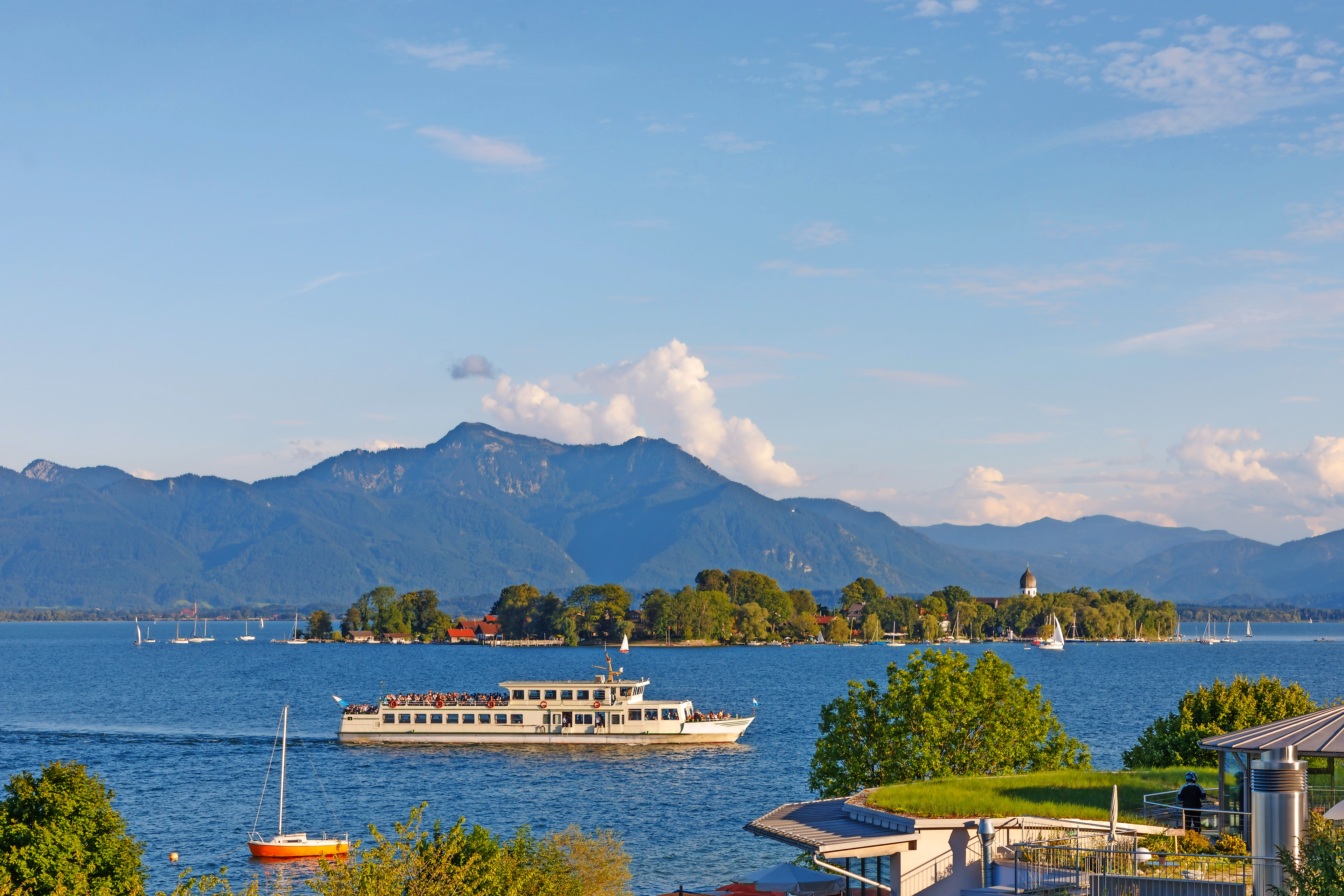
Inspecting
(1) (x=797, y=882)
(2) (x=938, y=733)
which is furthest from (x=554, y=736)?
(1) (x=797, y=882)

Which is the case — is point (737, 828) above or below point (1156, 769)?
below

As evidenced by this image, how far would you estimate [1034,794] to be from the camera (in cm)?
3438

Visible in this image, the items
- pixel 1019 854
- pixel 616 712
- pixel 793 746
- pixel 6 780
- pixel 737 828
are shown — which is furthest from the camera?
pixel 616 712

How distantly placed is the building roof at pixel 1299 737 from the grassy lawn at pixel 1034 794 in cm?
343

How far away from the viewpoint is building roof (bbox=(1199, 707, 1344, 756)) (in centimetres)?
2695

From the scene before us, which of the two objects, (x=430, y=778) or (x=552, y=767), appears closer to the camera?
(x=430, y=778)

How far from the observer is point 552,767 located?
91.8 m

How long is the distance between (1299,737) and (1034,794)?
808 centimetres

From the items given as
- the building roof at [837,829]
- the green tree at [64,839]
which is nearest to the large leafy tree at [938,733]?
the building roof at [837,829]

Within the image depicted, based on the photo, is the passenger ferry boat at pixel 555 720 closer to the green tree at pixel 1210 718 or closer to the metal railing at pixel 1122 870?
the green tree at pixel 1210 718

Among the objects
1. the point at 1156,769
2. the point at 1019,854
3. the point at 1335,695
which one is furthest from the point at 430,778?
the point at 1335,695

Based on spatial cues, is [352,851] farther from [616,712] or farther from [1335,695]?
[1335,695]

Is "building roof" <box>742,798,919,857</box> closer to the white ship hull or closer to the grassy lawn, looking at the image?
the grassy lawn

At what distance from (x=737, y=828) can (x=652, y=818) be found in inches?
237
